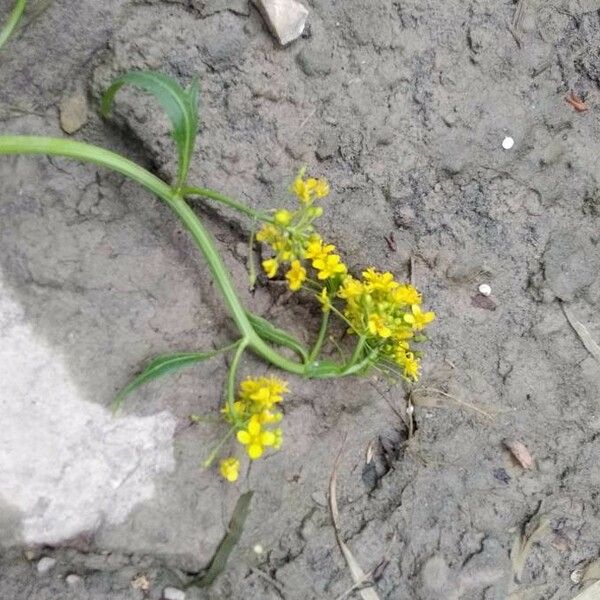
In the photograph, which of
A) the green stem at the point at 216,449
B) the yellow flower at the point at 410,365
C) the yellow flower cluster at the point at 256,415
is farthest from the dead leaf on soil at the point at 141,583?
the yellow flower at the point at 410,365

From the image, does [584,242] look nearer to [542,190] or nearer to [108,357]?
[542,190]

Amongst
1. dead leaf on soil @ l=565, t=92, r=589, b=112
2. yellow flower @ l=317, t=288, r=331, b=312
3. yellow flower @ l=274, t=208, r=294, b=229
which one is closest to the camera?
yellow flower @ l=274, t=208, r=294, b=229

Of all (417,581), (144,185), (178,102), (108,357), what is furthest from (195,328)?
(417,581)

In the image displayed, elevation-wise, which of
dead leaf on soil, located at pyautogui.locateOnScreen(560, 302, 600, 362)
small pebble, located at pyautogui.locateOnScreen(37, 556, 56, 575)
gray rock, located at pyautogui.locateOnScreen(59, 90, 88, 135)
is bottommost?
dead leaf on soil, located at pyautogui.locateOnScreen(560, 302, 600, 362)

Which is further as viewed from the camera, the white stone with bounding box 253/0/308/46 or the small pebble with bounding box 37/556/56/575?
the white stone with bounding box 253/0/308/46

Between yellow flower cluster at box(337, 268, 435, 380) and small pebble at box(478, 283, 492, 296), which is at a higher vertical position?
yellow flower cluster at box(337, 268, 435, 380)

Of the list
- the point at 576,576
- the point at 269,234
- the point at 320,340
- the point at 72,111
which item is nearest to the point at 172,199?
the point at 269,234

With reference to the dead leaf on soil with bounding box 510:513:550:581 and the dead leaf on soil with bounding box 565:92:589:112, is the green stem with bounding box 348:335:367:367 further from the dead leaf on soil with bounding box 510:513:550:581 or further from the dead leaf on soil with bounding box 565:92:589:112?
the dead leaf on soil with bounding box 565:92:589:112

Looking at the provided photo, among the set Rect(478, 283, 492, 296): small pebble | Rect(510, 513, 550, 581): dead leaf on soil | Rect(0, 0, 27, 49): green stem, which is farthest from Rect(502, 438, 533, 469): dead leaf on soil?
Rect(0, 0, 27, 49): green stem
